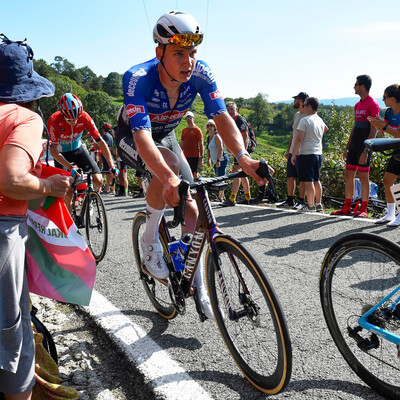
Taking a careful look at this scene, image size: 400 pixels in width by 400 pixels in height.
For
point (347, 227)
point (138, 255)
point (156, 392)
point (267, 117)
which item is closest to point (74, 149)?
point (138, 255)

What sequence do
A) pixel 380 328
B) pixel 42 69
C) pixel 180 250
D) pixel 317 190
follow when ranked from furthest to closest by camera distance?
pixel 42 69
pixel 317 190
pixel 180 250
pixel 380 328

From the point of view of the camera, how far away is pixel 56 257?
2.11 metres

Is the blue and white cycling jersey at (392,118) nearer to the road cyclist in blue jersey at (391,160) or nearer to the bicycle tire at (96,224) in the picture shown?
the road cyclist in blue jersey at (391,160)

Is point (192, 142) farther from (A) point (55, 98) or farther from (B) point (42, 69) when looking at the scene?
(B) point (42, 69)

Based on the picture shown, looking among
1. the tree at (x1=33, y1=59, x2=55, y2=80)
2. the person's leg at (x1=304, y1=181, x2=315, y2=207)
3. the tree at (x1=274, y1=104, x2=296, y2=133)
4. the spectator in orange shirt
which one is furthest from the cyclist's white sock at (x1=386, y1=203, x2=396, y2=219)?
the tree at (x1=274, y1=104, x2=296, y2=133)

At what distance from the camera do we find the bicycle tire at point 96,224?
17.3 ft

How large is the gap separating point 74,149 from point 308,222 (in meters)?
4.20

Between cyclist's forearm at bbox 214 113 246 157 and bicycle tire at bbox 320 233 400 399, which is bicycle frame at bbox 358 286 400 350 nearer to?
bicycle tire at bbox 320 233 400 399

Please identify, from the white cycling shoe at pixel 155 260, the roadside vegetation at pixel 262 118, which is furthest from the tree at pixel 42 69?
the white cycling shoe at pixel 155 260

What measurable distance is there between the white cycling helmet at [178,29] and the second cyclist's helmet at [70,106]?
135 inches

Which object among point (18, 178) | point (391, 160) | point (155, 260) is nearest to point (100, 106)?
point (391, 160)

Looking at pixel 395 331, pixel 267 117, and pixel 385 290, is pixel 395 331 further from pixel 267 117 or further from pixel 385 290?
pixel 267 117

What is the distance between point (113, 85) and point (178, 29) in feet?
515

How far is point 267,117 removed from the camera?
148 m
